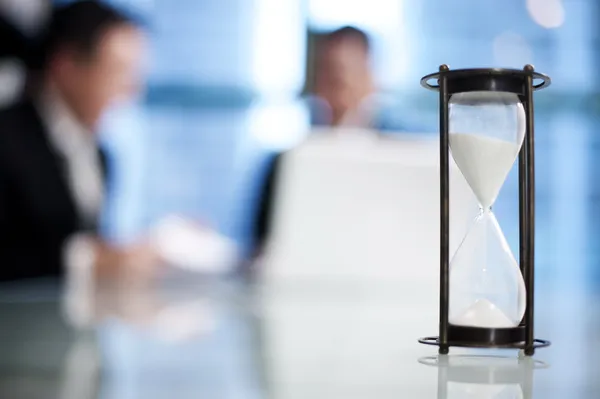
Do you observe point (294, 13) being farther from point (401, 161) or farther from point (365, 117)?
point (401, 161)

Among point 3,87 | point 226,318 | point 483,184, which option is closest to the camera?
point 483,184

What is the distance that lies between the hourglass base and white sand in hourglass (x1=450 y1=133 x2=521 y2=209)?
113mm

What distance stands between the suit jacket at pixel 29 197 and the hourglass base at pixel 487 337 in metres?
2.70

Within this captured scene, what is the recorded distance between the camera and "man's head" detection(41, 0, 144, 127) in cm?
337

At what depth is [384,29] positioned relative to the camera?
4.77 meters

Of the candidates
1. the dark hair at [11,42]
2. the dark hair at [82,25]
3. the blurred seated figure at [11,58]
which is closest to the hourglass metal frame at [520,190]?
the dark hair at [82,25]

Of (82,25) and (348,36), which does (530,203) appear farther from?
(82,25)

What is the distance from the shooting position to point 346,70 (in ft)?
11.4

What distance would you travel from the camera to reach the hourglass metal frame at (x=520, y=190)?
59 cm

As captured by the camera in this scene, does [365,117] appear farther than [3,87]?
No

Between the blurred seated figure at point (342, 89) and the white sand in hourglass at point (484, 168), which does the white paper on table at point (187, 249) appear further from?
the white sand in hourglass at point (484, 168)

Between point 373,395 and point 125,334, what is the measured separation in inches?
21.2

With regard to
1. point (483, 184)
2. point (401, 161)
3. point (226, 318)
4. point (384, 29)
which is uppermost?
point (384, 29)

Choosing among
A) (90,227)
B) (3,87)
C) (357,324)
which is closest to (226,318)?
(357,324)
